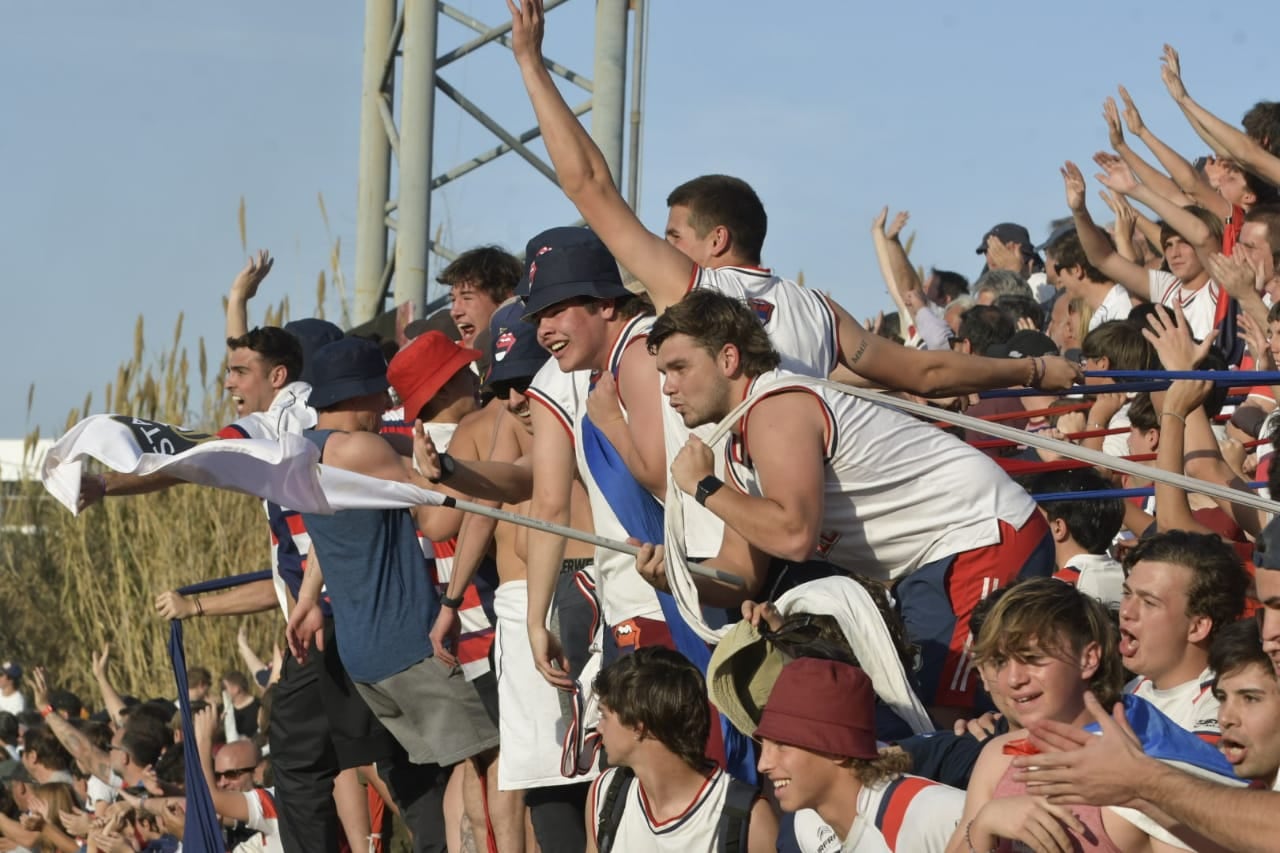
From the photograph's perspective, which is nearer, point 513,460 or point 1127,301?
point 513,460

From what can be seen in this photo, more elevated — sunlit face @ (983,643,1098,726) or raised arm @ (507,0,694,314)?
raised arm @ (507,0,694,314)

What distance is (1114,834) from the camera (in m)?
3.84

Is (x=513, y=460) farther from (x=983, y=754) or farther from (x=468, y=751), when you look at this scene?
(x=983, y=754)

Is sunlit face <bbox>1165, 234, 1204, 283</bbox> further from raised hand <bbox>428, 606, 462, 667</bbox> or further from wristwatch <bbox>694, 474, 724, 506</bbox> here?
wristwatch <bbox>694, 474, 724, 506</bbox>

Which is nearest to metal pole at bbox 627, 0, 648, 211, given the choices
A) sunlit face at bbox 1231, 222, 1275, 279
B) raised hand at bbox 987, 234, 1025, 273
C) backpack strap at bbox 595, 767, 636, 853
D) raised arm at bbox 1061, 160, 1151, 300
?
raised hand at bbox 987, 234, 1025, 273

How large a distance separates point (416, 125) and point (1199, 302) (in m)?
5.22

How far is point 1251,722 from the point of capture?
163 inches

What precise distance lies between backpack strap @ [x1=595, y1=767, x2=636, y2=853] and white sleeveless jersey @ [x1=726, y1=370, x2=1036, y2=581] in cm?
96

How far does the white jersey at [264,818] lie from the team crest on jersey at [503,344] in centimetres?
287

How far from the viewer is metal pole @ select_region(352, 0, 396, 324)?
40.6 feet

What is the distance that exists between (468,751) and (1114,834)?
11.5 feet

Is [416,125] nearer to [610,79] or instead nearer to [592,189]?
[610,79]

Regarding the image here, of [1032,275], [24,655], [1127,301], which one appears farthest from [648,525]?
[24,655]

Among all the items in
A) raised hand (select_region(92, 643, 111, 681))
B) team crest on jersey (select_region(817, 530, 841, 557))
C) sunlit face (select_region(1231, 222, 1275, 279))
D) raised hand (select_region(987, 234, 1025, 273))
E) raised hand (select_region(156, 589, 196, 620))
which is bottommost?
raised hand (select_region(92, 643, 111, 681))
